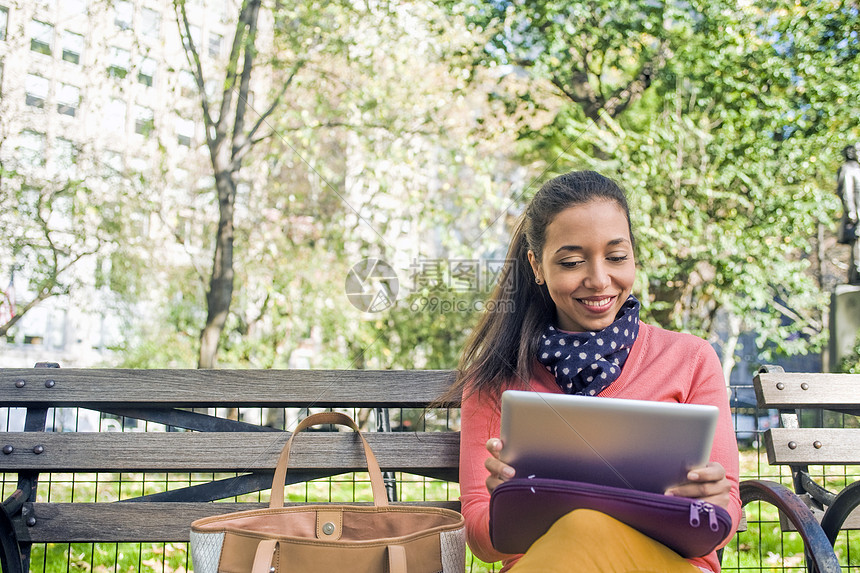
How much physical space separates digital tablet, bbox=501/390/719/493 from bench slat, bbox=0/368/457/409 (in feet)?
1.82

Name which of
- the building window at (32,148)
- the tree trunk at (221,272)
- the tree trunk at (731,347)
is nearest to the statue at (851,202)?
the tree trunk at (731,347)

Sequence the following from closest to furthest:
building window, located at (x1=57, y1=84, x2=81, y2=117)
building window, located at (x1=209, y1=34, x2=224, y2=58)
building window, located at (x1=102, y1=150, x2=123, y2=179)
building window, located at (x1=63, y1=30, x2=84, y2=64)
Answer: building window, located at (x1=63, y1=30, x2=84, y2=64) < building window, located at (x1=57, y1=84, x2=81, y2=117) < building window, located at (x1=102, y1=150, x2=123, y2=179) < building window, located at (x1=209, y1=34, x2=224, y2=58)

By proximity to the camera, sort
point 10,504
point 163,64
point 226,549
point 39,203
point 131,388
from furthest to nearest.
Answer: point 163,64, point 39,203, point 131,388, point 10,504, point 226,549

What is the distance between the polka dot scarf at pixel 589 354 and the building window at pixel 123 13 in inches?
255

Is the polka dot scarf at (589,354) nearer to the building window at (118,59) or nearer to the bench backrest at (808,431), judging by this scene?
the bench backrest at (808,431)

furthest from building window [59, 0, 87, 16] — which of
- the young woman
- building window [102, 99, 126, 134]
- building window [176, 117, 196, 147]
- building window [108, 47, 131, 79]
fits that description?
the young woman

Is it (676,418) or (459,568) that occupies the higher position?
(676,418)

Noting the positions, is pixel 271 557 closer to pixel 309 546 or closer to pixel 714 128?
pixel 309 546

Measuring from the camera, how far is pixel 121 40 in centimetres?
689

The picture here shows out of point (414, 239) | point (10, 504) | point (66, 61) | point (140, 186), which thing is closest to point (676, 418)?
point (10, 504)

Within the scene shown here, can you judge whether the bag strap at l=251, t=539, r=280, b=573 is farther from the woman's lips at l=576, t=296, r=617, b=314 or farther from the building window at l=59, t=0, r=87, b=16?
the building window at l=59, t=0, r=87, b=16

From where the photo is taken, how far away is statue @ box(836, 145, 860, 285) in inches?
259

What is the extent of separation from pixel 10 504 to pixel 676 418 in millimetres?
1531

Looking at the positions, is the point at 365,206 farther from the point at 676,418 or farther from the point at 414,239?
the point at 676,418
